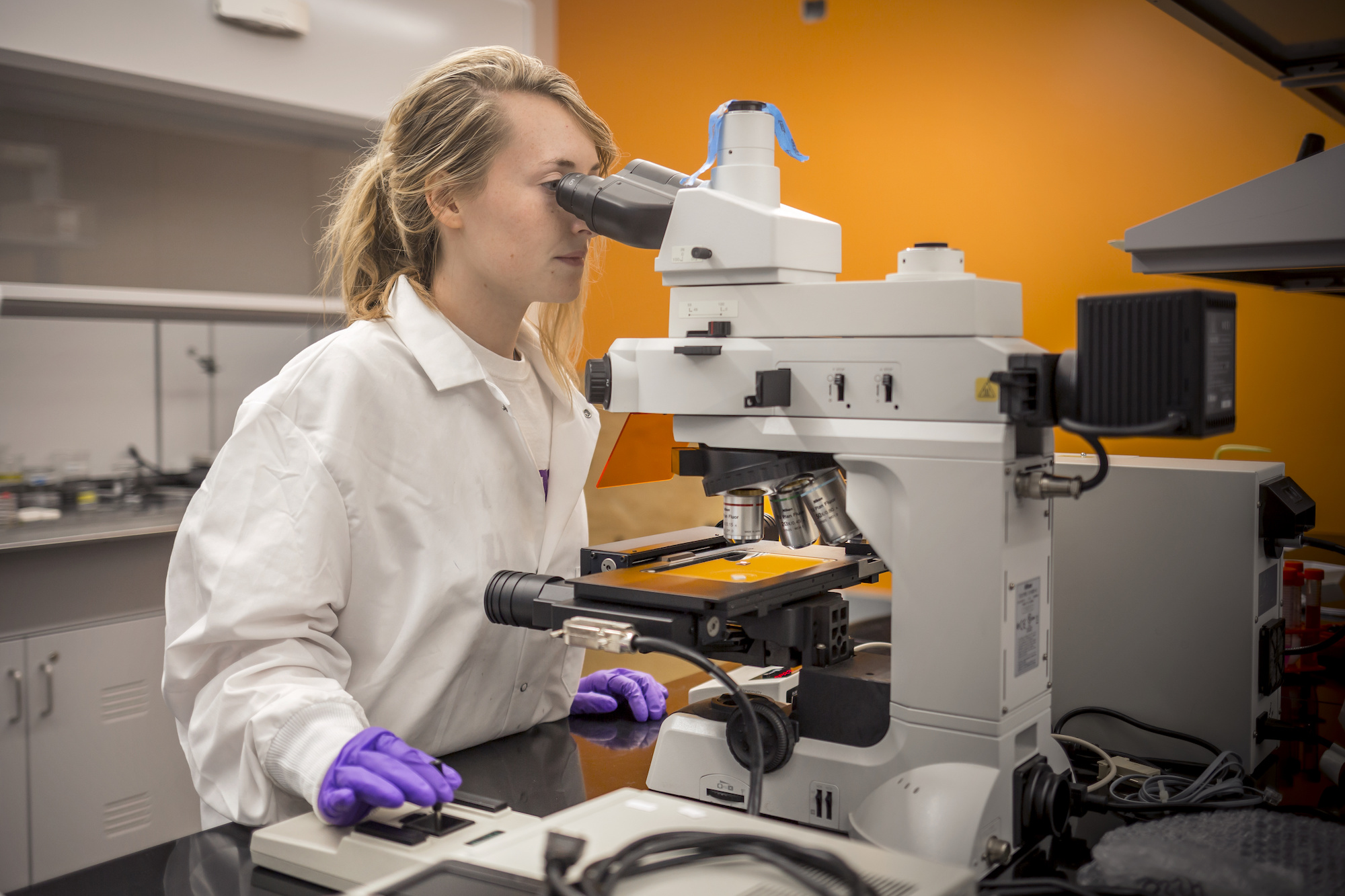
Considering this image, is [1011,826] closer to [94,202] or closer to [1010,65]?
[1010,65]

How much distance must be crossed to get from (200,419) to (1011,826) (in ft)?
9.82

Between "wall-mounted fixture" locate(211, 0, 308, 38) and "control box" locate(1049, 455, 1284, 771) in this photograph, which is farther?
"wall-mounted fixture" locate(211, 0, 308, 38)

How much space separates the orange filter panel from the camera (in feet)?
3.66

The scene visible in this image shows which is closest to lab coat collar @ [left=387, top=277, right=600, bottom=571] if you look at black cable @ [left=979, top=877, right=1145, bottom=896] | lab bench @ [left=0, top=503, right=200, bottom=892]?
black cable @ [left=979, top=877, right=1145, bottom=896]

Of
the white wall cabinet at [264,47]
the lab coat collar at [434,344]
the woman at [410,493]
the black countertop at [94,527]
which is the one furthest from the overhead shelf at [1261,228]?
the white wall cabinet at [264,47]

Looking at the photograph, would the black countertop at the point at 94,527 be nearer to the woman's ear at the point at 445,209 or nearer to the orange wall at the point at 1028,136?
the woman's ear at the point at 445,209

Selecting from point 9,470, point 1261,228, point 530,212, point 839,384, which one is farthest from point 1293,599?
point 9,470

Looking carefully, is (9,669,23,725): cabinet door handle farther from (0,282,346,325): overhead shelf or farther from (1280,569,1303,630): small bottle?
(1280,569,1303,630): small bottle

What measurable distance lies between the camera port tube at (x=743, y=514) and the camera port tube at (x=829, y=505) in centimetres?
5

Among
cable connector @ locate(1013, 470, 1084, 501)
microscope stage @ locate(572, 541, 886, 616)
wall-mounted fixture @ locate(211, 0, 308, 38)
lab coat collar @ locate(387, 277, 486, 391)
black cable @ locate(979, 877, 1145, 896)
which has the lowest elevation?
black cable @ locate(979, 877, 1145, 896)

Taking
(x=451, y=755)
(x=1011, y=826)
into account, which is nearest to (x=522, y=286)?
(x=451, y=755)

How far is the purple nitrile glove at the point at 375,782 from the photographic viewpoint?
0.83 metres

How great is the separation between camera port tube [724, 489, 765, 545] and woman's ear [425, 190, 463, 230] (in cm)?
58

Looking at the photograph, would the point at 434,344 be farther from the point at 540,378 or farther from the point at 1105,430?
the point at 1105,430
